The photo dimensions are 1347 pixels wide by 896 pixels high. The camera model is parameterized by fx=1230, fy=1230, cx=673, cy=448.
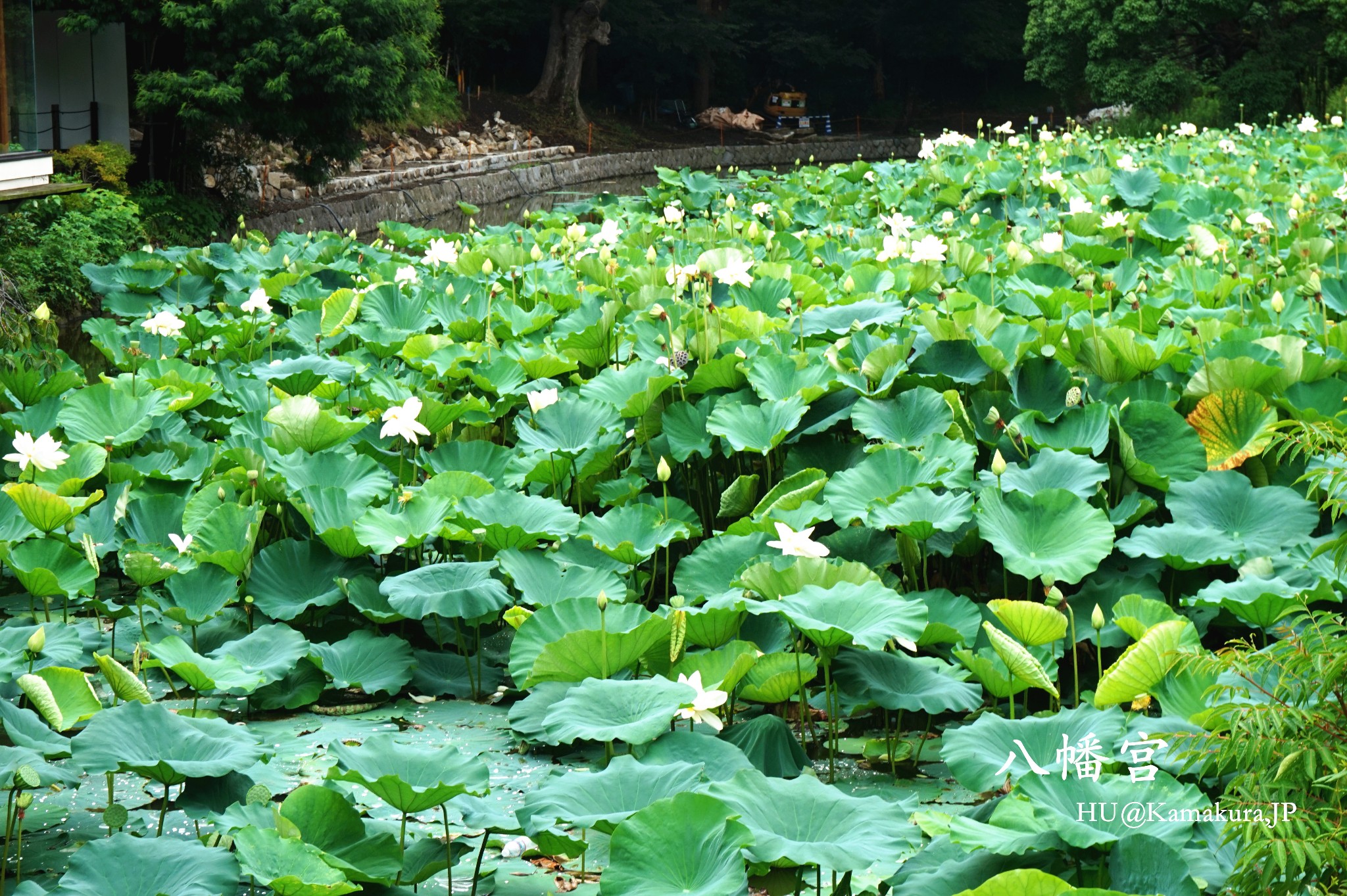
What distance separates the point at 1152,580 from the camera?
2668mm

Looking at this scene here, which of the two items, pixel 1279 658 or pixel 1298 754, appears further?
pixel 1279 658

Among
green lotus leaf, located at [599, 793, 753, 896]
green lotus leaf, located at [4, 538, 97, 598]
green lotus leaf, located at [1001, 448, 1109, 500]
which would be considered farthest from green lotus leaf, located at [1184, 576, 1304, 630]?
green lotus leaf, located at [4, 538, 97, 598]

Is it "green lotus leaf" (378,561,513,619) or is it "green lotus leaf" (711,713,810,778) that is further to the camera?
"green lotus leaf" (378,561,513,619)

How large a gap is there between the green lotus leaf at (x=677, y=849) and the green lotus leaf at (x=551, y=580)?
108 centimetres

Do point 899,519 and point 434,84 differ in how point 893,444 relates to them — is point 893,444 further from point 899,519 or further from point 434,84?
point 434,84

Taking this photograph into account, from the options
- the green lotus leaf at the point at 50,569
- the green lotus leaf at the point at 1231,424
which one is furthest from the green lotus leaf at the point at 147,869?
the green lotus leaf at the point at 1231,424

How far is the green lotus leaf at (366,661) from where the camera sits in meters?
2.62

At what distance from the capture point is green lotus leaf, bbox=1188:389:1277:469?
293cm

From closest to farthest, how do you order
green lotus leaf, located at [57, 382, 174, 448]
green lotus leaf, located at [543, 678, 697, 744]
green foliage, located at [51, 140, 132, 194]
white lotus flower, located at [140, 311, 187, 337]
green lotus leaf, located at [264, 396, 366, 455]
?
green lotus leaf, located at [543, 678, 697, 744] < green lotus leaf, located at [264, 396, 366, 455] < green lotus leaf, located at [57, 382, 174, 448] < white lotus flower, located at [140, 311, 187, 337] < green foliage, located at [51, 140, 132, 194]

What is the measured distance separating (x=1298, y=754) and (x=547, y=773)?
4.12ft

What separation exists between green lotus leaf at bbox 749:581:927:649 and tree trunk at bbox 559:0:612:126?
20.9m

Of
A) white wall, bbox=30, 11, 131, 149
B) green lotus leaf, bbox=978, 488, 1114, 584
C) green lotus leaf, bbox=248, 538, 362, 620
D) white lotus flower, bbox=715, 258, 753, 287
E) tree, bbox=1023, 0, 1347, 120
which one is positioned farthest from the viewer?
tree, bbox=1023, 0, 1347, 120

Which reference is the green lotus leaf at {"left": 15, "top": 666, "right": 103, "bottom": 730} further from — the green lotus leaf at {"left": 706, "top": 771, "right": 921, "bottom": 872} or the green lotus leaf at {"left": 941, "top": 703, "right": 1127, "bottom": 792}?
the green lotus leaf at {"left": 941, "top": 703, "right": 1127, "bottom": 792}

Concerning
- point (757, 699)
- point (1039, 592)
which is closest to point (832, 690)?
point (757, 699)
